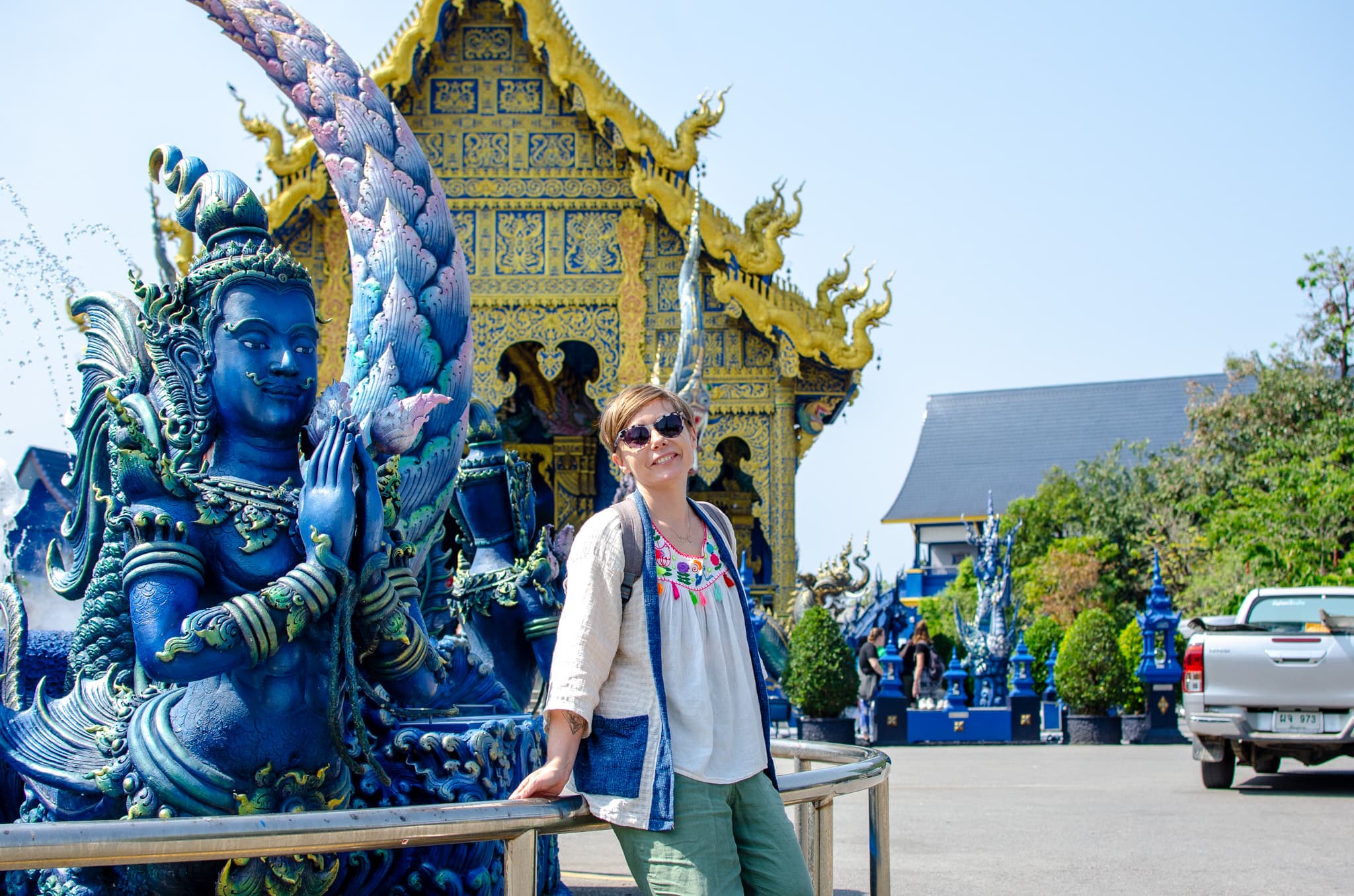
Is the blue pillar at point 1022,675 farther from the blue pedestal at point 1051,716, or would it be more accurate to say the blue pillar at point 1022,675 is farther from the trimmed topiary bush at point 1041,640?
the trimmed topiary bush at point 1041,640

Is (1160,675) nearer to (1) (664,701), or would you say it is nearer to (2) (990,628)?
(2) (990,628)

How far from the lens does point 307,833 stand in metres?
2.17

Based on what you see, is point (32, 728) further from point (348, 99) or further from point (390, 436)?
point (348, 99)

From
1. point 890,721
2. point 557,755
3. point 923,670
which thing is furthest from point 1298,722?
point 923,670

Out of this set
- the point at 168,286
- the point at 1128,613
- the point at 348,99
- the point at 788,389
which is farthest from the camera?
the point at 1128,613

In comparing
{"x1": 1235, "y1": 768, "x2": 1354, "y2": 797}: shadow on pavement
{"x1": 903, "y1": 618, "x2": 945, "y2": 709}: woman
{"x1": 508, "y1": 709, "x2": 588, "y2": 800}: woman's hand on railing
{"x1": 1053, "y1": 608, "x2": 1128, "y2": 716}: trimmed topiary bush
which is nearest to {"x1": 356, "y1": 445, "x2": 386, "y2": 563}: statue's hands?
{"x1": 508, "y1": 709, "x2": 588, "y2": 800}: woman's hand on railing

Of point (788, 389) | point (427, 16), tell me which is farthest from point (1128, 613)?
point (427, 16)

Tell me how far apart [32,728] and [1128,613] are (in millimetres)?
33847

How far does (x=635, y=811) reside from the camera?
96.1 inches

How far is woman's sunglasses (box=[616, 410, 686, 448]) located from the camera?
270 centimetres

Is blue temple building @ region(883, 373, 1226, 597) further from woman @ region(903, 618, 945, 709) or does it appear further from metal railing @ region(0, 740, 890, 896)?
metal railing @ region(0, 740, 890, 896)

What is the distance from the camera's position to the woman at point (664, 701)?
2.46 m

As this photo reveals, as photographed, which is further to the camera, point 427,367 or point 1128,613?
point 1128,613

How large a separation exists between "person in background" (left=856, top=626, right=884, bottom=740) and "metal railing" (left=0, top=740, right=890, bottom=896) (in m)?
13.9
